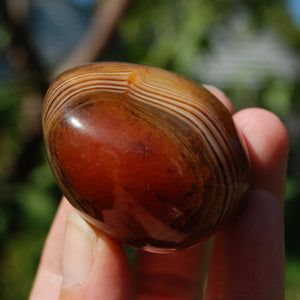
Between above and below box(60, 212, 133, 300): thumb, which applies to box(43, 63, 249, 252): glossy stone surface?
above

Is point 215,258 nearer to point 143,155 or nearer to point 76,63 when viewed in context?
point 143,155

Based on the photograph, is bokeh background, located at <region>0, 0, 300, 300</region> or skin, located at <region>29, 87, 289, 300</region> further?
bokeh background, located at <region>0, 0, 300, 300</region>

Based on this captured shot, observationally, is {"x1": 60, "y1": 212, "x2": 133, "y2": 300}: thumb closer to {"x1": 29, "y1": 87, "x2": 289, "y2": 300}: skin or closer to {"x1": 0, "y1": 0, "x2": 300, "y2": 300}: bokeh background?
{"x1": 29, "y1": 87, "x2": 289, "y2": 300}: skin

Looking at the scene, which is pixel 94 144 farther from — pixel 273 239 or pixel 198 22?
pixel 198 22

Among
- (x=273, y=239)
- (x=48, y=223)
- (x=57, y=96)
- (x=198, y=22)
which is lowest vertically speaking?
(x=48, y=223)

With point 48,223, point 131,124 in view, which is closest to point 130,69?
point 131,124

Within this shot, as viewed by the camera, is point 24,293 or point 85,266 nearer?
point 85,266

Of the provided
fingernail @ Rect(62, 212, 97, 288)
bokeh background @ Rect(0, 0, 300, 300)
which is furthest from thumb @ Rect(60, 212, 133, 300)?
bokeh background @ Rect(0, 0, 300, 300)

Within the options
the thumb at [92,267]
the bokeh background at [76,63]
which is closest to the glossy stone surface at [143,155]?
the thumb at [92,267]
